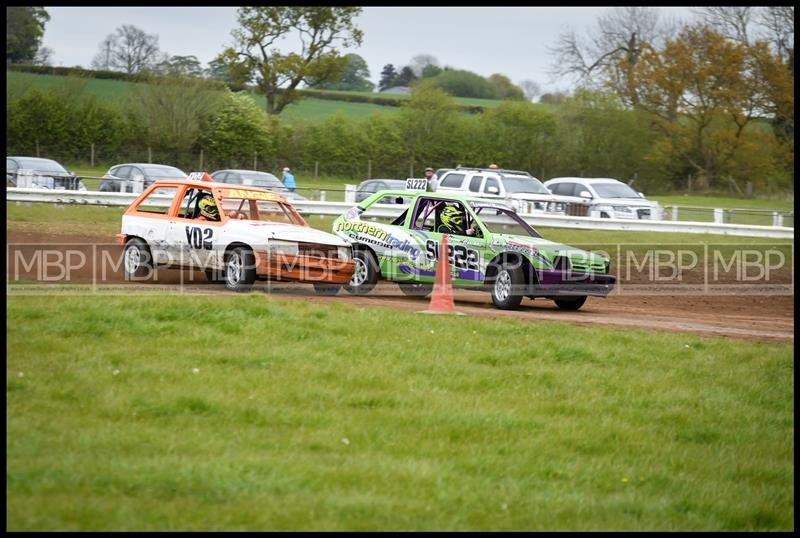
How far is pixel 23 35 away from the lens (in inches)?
2660

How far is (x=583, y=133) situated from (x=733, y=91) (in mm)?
7053

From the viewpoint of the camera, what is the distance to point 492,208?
625 inches

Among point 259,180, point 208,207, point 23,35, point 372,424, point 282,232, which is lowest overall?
point 372,424

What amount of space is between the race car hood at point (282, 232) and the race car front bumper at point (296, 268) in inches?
9.4

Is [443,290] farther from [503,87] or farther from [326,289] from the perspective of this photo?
[503,87]

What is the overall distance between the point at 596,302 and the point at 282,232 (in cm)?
509

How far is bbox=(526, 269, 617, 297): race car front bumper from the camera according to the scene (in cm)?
1495

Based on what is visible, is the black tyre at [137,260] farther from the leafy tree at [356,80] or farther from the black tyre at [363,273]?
the leafy tree at [356,80]

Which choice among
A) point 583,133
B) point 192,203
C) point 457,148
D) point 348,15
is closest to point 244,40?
point 348,15

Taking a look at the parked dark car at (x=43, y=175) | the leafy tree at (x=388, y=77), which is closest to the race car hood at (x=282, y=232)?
the parked dark car at (x=43, y=175)

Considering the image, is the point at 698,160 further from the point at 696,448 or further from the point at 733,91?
the point at 696,448

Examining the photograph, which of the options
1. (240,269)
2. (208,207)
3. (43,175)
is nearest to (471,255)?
(240,269)

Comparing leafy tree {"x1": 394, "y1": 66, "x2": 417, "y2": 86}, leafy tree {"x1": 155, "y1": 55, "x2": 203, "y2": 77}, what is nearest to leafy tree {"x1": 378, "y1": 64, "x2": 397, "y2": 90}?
leafy tree {"x1": 394, "y1": 66, "x2": 417, "y2": 86}

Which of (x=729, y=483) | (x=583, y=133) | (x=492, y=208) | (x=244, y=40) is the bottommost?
(x=729, y=483)
